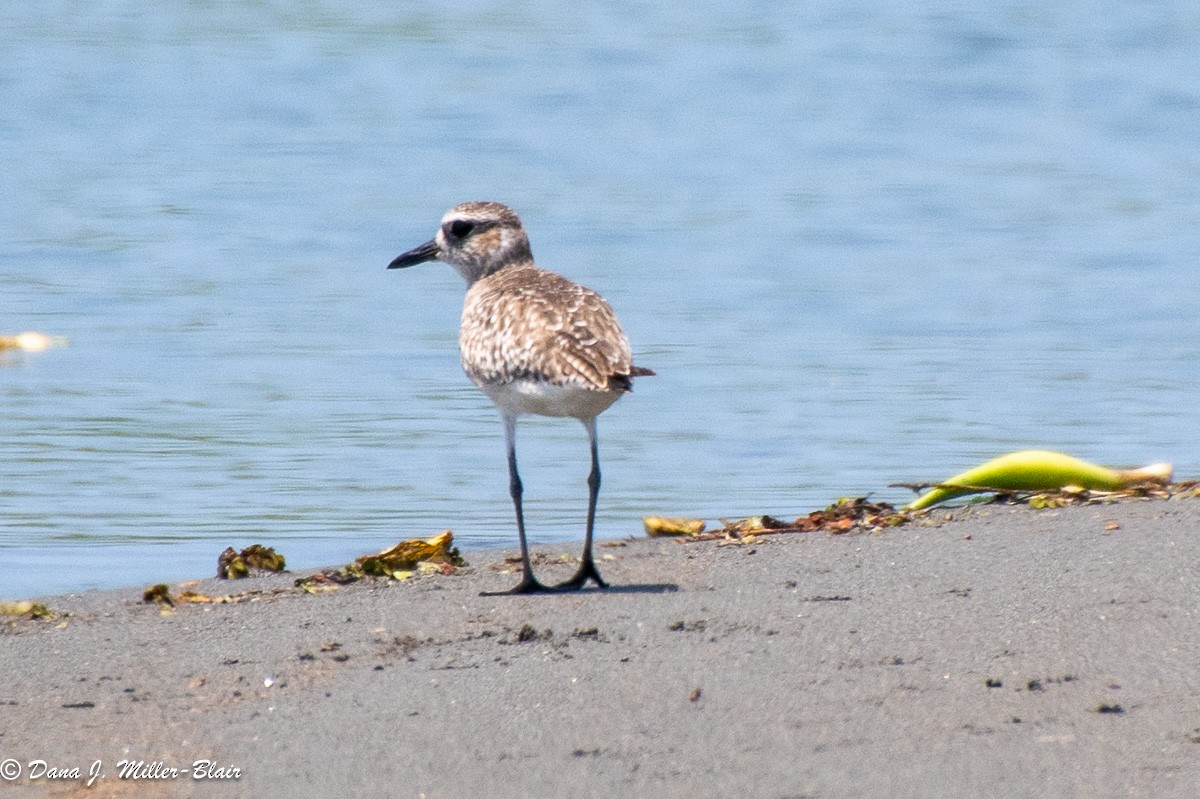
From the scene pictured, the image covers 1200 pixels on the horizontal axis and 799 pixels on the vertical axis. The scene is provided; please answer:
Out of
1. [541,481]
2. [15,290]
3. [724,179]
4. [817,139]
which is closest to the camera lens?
[541,481]

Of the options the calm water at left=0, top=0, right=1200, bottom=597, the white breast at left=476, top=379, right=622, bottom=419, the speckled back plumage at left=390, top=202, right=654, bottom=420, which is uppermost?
the speckled back plumage at left=390, top=202, right=654, bottom=420

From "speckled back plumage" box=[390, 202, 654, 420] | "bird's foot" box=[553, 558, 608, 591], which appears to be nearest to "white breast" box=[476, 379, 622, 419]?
"speckled back plumage" box=[390, 202, 654, 420]

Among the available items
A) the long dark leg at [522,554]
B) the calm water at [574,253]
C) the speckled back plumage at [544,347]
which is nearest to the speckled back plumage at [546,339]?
the speckled back plumage at [544,347]

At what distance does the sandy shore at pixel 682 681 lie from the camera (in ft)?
15.4

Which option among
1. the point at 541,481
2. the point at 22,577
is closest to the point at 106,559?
the point at 22,577

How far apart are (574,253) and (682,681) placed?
9.19 metres

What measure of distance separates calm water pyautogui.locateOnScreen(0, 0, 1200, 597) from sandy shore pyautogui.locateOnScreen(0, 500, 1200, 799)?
194 centimetres

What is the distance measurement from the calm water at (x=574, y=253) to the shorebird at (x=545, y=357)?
4.40ft

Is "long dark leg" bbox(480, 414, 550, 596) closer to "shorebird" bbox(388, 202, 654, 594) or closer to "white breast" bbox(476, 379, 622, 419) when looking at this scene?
"shorebird" bbox(388, 202, 654, 594)

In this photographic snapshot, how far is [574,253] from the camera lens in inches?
563

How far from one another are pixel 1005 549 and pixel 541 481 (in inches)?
128

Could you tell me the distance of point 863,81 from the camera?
21.6 m

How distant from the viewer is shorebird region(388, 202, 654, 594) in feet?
21.6

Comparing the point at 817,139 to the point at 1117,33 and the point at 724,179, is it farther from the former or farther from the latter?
the point at 1117,33
